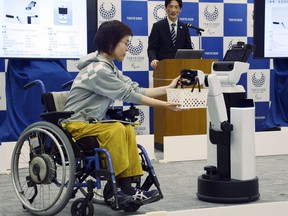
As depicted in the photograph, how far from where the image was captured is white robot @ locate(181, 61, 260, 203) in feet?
9.71

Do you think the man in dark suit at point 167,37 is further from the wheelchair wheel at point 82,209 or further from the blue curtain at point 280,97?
the wheelchair wheel at point 82,209

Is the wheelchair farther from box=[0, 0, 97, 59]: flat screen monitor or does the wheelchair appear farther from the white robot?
box=[0, 0, 97, 59]: flat screen monitor

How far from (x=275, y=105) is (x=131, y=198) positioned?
10.4ft

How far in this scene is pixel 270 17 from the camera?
521 centimetres

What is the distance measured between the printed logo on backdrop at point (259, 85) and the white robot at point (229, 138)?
3.20 meters

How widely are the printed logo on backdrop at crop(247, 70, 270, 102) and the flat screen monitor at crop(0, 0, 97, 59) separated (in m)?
2.25

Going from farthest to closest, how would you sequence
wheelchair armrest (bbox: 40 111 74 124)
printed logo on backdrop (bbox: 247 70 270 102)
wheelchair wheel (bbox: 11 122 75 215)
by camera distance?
printed logo on backdrop (bbox: 247 70 270 102) → wheelchair armrest (bbox: 40 111 74 124) → wheelchair wheel (bbox: 11 122 75 215)

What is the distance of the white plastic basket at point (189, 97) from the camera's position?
8.73 feet

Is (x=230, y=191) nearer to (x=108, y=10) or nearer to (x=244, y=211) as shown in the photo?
(x=244, y=211)

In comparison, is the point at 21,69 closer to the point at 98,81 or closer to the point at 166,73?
the point at 166,73

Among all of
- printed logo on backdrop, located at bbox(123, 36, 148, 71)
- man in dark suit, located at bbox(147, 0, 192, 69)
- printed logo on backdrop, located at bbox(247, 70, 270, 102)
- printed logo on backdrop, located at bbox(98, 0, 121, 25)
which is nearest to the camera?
man in dark suit, located at bbox(147, 0, 192, 69)

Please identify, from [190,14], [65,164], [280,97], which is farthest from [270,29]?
[65,164]

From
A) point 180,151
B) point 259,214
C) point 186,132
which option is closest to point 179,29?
point 186,132

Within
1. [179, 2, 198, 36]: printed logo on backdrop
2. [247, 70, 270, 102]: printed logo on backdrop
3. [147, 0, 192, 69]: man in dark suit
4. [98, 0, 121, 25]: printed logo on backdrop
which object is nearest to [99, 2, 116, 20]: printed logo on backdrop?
[98, 0, 121, 25]: printed logo on backdrop
